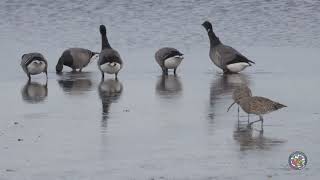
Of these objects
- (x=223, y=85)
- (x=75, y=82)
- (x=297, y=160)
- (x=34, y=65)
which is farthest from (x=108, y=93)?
(x=297, y=160)

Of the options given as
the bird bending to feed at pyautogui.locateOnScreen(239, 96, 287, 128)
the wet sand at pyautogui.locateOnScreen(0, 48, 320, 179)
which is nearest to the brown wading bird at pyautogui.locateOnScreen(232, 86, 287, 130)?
the bird bending to feed at pyautogui.locateOnScreen(239, 96, 287, 128)

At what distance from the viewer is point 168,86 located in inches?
791

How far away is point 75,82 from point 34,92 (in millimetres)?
1894

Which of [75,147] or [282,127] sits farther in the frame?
[282,127]

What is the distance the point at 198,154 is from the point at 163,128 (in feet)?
7.01

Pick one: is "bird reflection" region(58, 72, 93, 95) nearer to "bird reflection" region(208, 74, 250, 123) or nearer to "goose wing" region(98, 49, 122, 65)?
"goose wing" region(98, 49, 122, 65)

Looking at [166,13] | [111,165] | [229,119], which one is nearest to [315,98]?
[229,119]

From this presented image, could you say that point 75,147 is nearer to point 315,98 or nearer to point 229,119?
point 229,119

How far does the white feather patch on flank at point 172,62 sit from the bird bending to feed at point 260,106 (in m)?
7.69

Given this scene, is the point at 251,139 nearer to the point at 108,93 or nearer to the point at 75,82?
the point at 108,93

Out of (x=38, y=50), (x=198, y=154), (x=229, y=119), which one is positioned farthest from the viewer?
(x=38, y=50)

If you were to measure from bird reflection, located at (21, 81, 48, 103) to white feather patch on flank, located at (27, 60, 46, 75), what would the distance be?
1.42 feet

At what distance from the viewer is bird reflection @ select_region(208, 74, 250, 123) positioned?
17.6 metres

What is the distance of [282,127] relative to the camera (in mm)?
14617
